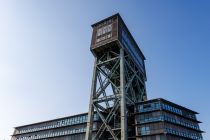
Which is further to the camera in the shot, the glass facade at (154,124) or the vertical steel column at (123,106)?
the glass facade at (154,124)

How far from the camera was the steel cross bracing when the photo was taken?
47688 millimetres

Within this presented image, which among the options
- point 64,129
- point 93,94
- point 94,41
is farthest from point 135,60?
point 64,129

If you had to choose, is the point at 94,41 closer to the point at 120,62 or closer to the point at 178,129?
the point at 120,62

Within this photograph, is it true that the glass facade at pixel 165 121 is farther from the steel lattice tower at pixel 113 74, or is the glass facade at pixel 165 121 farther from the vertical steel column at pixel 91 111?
the vertical steel column at pixel 91 111

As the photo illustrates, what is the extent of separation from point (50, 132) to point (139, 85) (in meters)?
32.4

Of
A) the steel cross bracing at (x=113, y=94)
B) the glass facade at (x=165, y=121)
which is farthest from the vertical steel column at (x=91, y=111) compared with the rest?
the glass facade at (x=165, y=121)

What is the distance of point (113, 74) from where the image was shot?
5453 cm

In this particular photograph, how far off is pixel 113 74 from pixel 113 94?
6.09m

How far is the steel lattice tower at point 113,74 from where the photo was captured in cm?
4944

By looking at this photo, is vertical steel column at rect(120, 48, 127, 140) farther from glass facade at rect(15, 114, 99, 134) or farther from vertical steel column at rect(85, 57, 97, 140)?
glass facade at rect(15, 114, 99, 134)

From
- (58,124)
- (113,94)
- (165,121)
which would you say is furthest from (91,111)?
(58,124)

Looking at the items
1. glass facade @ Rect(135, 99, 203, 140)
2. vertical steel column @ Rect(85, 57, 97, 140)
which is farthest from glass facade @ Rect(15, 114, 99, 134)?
glass facade @ Rect(135, 99, 203, 140)

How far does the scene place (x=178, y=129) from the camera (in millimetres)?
50812

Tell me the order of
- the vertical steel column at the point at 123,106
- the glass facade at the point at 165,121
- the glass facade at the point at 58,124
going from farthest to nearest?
1. the glass facade at the point at 58,124
2. the glass facade at the point at 165,121
3. the vertical steel column at the point at 123,106
